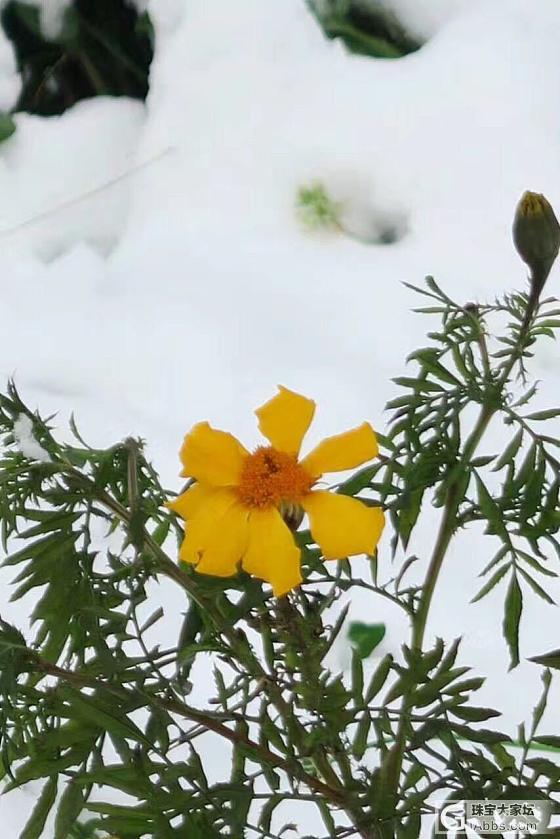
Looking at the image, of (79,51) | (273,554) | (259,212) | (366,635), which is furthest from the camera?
(79,51)

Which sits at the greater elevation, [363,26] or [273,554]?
[363,26]

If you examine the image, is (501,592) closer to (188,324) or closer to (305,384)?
(305,384)

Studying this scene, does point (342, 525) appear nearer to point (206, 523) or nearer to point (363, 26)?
point (206, 523)

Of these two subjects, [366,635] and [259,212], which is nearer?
[366,635]

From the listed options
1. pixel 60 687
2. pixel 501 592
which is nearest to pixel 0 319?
pixel 501 592

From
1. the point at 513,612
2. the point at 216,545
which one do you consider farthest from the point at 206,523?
the point at 513,612

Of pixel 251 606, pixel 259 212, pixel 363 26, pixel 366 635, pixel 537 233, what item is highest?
pixel 363 26

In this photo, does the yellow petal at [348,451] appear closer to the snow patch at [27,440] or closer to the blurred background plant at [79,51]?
the snow patch at [27,440]

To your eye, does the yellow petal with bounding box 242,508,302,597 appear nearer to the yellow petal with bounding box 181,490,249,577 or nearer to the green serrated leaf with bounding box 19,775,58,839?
the yellow petal with bounding box 181,490,249,577
